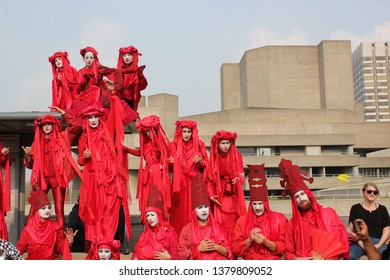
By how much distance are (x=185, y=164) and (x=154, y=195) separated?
53.6 inches

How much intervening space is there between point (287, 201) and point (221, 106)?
44215mm

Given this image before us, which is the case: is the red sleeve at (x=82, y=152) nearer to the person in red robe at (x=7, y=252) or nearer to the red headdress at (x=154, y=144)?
the red headdress at (x=154, y=144)

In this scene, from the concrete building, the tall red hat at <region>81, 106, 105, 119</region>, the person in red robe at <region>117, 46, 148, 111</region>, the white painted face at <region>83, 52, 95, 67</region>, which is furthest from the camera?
the concrete building

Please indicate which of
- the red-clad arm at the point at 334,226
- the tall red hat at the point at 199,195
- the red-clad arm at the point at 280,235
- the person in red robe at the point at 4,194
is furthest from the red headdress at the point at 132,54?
the red-clad arm at the point at 334,226

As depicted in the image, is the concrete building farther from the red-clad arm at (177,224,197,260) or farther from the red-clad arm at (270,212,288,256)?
the red-clad arm at (177,224,197,260)

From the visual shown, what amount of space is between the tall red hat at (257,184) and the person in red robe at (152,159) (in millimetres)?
1391

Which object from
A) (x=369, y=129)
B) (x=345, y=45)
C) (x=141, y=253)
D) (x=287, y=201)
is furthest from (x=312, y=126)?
(x=141, y=253)

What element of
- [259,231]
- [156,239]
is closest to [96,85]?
[156,239]

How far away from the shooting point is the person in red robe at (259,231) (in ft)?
16.3

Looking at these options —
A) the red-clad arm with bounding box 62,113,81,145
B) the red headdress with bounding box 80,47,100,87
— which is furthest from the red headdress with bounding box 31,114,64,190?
the red headdress with bounding box 80,47,100,87

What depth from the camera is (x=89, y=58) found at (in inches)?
294

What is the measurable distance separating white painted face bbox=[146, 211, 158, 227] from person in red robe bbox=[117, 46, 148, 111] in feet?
9.65

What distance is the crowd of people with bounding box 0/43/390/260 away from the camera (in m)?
4.95

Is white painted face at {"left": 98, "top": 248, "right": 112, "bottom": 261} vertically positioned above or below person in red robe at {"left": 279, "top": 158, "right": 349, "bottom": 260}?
below
